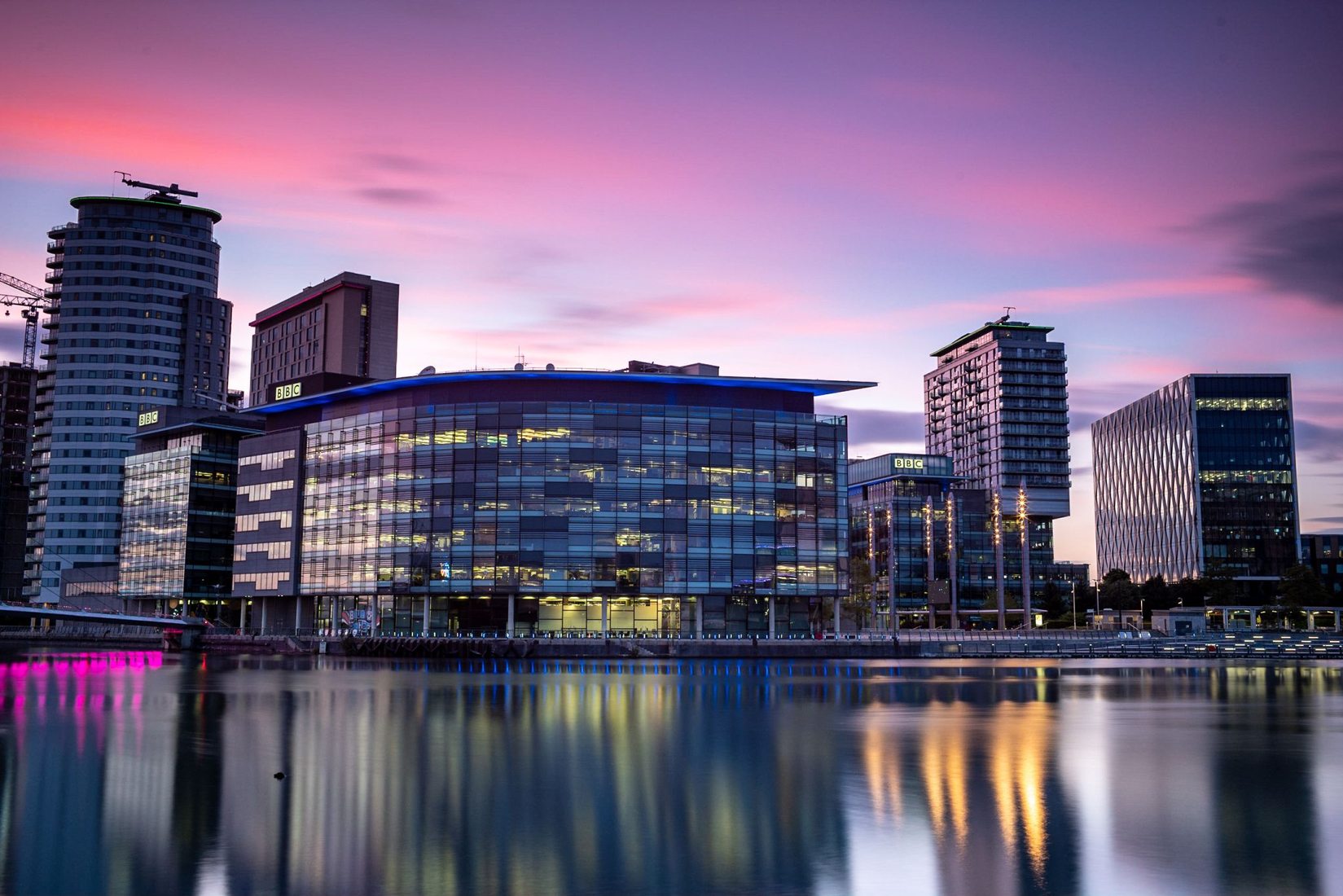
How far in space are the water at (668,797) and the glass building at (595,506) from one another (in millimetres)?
87202

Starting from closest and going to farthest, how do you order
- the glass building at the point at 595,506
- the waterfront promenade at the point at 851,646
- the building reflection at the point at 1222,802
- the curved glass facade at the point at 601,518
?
the building reflection at the point at 1222,802
the waterfront promenade at the point at 851,646
the curved glass facade at the point at 601,518
the glass building at the point at 595,506

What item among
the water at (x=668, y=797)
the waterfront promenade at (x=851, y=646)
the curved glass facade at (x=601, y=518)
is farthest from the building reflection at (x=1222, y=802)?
the curved glass facade at (x=601, y=518)

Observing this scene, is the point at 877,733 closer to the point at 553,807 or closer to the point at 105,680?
the point at 553,807

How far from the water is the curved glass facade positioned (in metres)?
87.1

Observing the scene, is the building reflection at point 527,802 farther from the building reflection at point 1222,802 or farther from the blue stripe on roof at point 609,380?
the blue stripe on roof at point 609,380

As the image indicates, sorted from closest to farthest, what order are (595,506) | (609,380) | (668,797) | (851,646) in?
(668,797)
(851,646)
(595,506)
(609,380)

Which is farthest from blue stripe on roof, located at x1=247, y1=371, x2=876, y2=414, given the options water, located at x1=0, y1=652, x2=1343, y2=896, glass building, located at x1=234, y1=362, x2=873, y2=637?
water, located at x1=0, y1=652, x2=1343, y2=896

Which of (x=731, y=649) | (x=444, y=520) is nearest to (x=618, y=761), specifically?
(x=731, y=649)

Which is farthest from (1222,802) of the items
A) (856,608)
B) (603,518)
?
(856,608)

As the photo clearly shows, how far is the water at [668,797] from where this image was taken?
71.1 feet

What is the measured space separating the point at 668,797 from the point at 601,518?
399ft

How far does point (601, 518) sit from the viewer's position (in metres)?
152

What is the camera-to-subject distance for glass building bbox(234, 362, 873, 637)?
151750 mm

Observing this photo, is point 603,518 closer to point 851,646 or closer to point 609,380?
point 609,380
